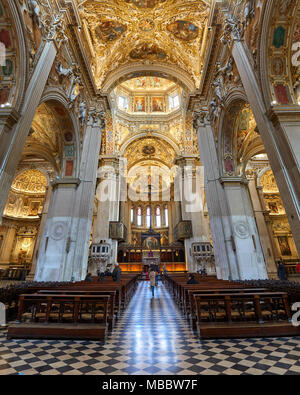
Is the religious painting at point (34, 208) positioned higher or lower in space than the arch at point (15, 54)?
higher

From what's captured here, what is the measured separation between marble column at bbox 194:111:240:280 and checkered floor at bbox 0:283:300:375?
5.41 metres

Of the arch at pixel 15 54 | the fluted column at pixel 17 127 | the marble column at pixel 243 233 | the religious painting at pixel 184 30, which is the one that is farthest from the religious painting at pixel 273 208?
the arch at pixel 15 54

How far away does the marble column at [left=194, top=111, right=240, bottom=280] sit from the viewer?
8891 mm

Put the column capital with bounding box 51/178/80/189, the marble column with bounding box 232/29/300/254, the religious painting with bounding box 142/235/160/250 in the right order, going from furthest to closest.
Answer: the religious painting with bounding box 142/235/160/250, the column capital with bounding box 51/178/80/189, the marble column with bounding box 232/29/300/254

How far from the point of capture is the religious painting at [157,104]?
904 inches

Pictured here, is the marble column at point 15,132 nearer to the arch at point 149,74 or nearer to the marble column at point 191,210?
the arch at point 149,74

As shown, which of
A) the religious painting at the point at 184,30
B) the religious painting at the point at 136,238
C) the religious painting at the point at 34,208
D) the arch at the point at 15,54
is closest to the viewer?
the arch at the point at 15,54

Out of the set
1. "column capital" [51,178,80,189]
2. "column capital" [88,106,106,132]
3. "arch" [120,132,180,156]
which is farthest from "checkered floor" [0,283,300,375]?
"arch" [120,132,180,156]

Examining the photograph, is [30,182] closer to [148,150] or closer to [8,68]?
[148,150]

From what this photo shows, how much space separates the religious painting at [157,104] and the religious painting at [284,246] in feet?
62.3

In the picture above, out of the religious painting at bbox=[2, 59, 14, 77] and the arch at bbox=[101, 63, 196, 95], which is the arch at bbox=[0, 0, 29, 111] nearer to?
the religious painting at bbox=[2, 59, 14, 77]

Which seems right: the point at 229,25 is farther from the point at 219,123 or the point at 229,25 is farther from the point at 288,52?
the point at 219,123

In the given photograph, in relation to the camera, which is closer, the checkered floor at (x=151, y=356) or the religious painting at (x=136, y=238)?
the checkered floor at (x=151, y=356)
